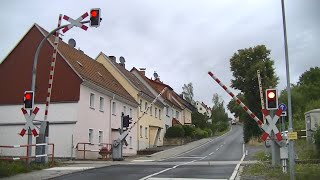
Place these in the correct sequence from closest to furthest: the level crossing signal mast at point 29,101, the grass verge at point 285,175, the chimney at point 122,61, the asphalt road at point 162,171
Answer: the grass verge at point 285,175 < the asphalt road at point 162,171 < the level crossing signal mast at point 29,101 < the chimney at point 122,61

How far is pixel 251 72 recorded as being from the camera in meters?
49.5

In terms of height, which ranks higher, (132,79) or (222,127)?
(132,79)

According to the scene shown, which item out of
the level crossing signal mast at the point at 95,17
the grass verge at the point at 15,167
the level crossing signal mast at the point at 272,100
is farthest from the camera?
the grass verge at the point at 15,167

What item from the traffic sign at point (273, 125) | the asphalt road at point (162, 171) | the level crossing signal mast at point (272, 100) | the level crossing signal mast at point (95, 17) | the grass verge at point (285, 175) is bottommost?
the asphalt road at point (162, 171)

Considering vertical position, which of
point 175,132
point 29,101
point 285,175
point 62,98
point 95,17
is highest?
point 95,17

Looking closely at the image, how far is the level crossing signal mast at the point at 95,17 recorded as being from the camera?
52.6 feet

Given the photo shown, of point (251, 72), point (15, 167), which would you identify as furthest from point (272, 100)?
point (251, 72)

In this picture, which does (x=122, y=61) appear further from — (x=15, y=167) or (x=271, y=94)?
(x=271, y=94)

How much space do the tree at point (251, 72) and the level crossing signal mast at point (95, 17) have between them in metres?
35.3

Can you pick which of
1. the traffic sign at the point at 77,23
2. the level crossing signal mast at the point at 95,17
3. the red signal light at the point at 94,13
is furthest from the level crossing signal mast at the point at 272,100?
the traffic sign at the point at 77,23

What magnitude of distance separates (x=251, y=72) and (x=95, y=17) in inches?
1406

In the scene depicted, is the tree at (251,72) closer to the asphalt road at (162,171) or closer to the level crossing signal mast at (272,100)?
the asphalt road at (162,171)

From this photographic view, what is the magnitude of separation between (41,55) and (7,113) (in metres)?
5.09

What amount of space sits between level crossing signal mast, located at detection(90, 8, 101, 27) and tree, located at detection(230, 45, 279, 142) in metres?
35.3
